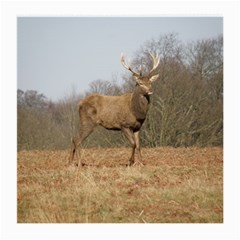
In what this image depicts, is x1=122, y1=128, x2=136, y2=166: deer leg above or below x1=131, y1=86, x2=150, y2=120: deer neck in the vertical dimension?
below

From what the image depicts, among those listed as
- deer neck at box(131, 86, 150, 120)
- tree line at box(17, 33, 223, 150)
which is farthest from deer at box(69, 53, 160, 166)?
tree line at box(17, 33, 223, 150)

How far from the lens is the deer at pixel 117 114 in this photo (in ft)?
34.3

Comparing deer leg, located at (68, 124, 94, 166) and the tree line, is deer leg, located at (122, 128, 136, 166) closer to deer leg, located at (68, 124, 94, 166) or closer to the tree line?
deer leg, located at (68, 124, 94, 166)

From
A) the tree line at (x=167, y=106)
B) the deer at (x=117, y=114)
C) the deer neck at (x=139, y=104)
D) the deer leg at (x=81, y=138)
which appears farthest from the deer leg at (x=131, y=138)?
the tree line at (x=167, y=106)

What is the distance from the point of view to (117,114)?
1073 centimetres

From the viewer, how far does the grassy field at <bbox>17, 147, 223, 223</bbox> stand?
284 inches

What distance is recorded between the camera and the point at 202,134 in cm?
1484

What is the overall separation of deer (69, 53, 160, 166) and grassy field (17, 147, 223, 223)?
2.37 feet
